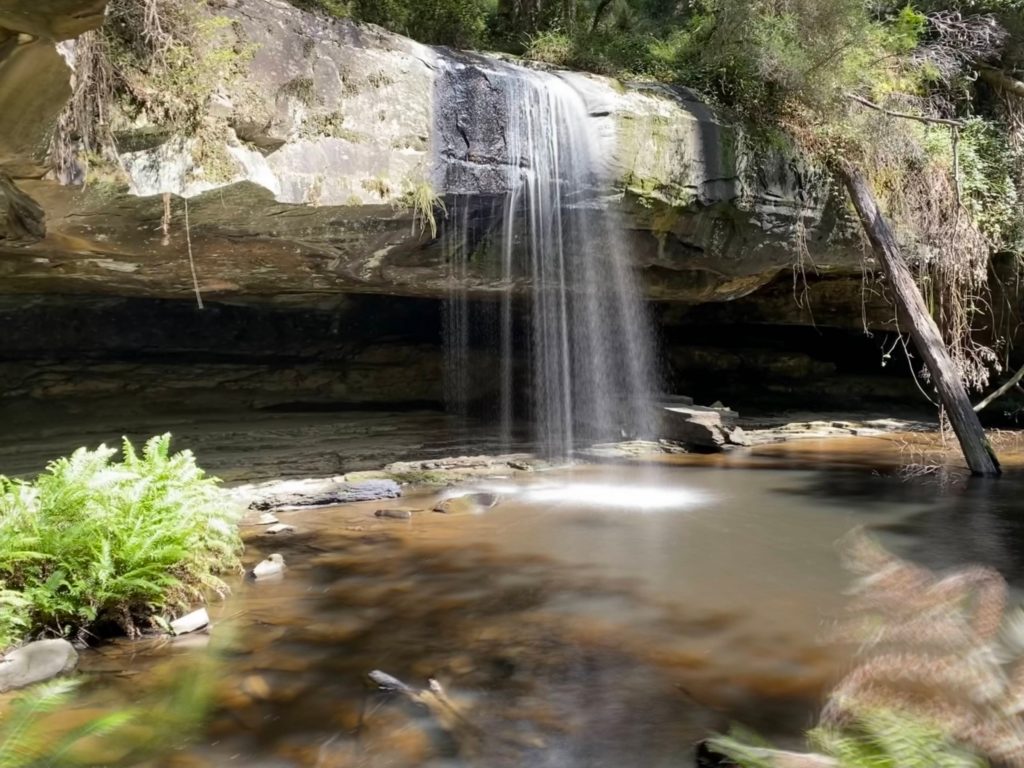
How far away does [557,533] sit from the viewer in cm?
657

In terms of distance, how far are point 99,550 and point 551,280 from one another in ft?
22.7

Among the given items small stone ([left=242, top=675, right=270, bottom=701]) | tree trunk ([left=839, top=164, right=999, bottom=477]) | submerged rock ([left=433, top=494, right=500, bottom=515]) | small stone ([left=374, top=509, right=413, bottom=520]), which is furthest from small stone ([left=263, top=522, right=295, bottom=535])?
tree trunk ([left=839, top=164, right=999, bottom=477])

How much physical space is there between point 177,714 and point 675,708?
2.17 m

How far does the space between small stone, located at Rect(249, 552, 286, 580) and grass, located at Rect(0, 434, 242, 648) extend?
0.32 m

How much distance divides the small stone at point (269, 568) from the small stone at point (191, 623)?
2.91 feet

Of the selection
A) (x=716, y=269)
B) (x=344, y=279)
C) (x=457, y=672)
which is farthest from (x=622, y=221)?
(x=457, y=672)

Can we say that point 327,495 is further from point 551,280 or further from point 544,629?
point 544,629

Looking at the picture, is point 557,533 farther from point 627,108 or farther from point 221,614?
point 627,108

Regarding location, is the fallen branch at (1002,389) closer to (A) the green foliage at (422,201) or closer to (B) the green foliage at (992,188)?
(B) the green foliage at (992,188)

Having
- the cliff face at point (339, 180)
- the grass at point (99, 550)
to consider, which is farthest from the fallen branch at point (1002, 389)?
the grass at point (99, 550)

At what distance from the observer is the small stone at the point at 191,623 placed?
4.33 metres

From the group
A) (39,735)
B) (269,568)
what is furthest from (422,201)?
(39,735)

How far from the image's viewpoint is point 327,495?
815 centimetres

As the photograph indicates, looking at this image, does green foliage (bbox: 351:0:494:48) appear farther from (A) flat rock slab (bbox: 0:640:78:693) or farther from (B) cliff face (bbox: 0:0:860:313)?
(A) flat rock slab (bbox: 0:640:78:693)
